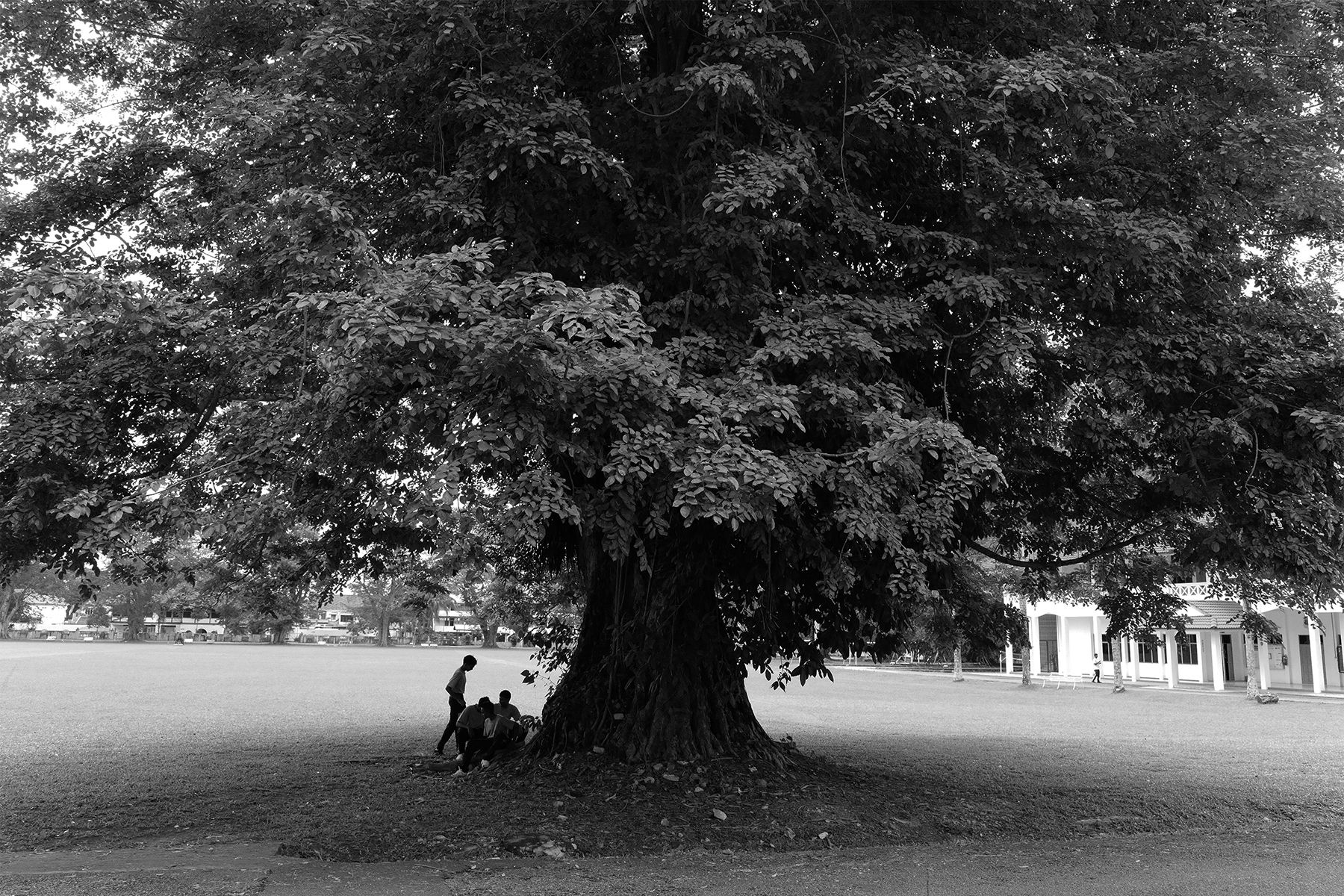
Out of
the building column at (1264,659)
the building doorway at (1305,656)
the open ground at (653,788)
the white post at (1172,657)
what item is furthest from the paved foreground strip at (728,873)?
the building doorway at (1305,656)

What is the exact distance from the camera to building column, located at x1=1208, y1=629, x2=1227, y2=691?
132 ft

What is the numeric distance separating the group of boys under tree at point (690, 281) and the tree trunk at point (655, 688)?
0.98 metres

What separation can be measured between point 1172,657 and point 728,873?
38.3 meters

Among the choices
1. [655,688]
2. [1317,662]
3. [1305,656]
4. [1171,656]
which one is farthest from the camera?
[1171,656]

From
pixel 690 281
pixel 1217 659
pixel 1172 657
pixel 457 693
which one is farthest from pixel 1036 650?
pixel 690 281

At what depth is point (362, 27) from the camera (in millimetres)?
9062

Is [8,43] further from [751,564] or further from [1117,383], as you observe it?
[1117,383]

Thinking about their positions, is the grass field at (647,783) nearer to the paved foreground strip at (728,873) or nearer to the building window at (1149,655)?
the paved foreground strip at (728,873)

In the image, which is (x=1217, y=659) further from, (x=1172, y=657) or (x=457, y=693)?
(x=457, y=693)

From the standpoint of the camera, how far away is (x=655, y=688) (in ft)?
42.0

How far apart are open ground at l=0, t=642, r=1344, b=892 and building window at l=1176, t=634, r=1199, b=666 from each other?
19.3 m

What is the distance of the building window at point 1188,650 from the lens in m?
46.6

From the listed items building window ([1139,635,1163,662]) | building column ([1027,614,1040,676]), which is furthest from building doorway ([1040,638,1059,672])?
building window ([1139,635,1163,662])

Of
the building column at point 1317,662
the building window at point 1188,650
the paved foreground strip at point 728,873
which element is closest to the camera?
the paved foreground strip at point 728,873
